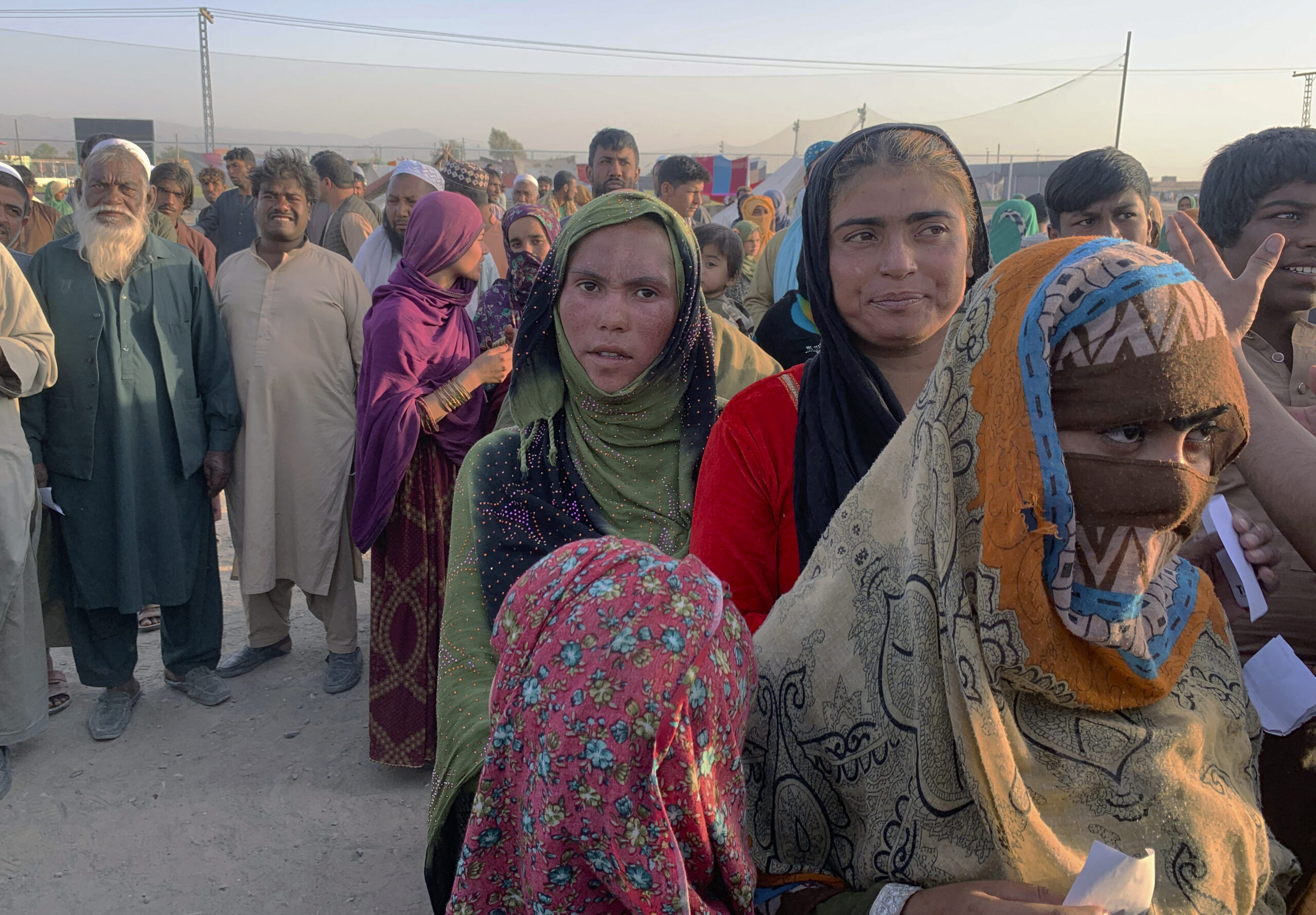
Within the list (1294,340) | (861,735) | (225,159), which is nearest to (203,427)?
(861,735)

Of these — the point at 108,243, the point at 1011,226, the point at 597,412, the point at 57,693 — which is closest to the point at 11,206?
the point at 108,243

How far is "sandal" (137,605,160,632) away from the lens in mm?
4867

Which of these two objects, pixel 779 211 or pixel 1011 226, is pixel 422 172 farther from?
pixel 779 211

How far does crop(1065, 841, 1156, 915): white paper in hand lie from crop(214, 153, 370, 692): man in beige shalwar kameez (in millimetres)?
3846

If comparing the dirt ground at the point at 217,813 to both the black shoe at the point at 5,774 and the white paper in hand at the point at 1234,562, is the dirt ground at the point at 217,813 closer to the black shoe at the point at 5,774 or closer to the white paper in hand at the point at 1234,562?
the black shoe at the point at 5,774

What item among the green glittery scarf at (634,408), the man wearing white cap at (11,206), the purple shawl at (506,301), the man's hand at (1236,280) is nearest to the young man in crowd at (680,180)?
the purple shawl at (506,301)

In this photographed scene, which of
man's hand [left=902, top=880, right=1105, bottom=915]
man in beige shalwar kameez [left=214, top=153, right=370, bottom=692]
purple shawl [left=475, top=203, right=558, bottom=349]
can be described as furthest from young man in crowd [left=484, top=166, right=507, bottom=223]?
man's hand [left=902, top=880, right=1105, bottom=915]

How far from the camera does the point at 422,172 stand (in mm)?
5520

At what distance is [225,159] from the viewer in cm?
1020

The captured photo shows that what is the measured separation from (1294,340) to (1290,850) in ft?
3.79

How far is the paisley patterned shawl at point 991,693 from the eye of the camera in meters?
1.05

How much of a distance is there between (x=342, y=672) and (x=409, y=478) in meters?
1.37

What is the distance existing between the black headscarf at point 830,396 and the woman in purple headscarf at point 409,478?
81.3 inches

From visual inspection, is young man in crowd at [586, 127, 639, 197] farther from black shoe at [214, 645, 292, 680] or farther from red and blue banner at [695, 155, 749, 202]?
red and blue banner at [695, 155, 749, 202]
